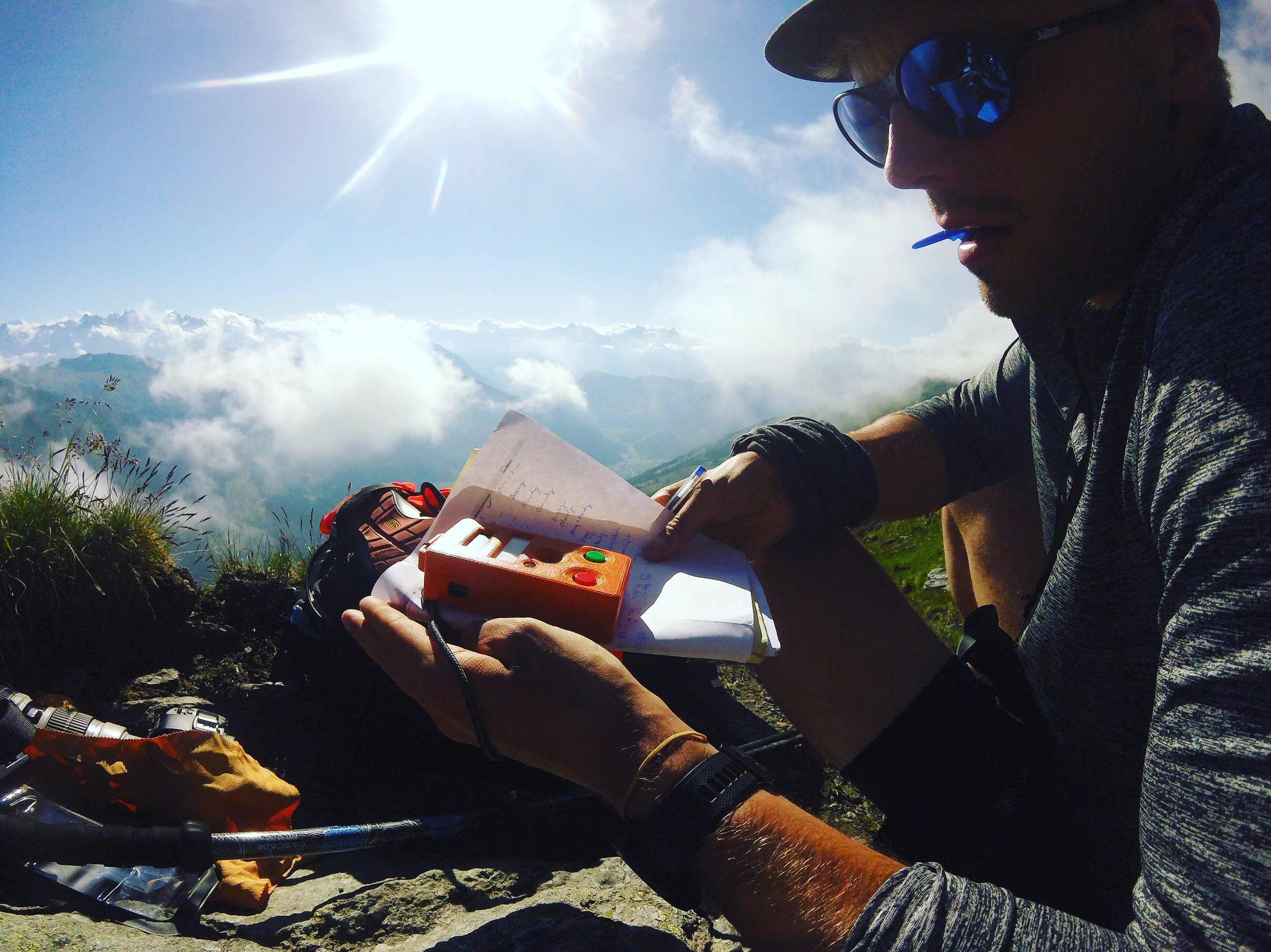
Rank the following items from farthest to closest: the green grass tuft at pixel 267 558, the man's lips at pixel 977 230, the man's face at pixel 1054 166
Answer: the green grass tuft at pixel 267 558, the man's lips at pixel 977 230, the man's face at pixel 1054 166

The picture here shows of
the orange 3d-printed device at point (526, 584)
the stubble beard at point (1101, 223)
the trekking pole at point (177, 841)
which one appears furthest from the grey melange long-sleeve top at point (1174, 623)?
the trekking pole at point (177, 841)

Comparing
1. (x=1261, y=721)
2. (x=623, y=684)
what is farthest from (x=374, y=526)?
(x=1261, y=721)

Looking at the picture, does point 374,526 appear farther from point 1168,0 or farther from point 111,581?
point 1168,0

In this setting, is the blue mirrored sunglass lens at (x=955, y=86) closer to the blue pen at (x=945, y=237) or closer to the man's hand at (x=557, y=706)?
the blue pen at (x=945, y=237)

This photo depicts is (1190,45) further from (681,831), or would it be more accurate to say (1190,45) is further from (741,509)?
(681,831)

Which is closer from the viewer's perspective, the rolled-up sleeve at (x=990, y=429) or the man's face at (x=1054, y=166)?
the man's face at (x=1054, y=166)

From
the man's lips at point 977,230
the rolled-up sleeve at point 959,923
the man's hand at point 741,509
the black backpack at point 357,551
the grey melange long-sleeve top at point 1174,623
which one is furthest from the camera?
the black backpack at point 357,551

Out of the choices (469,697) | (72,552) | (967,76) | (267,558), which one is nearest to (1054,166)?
(967,76)
